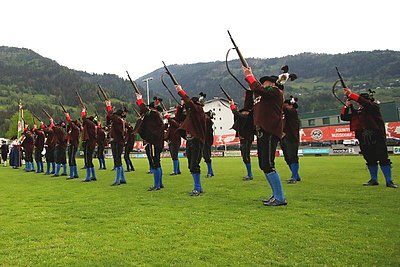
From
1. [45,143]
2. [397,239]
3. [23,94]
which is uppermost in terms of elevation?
[23,94]

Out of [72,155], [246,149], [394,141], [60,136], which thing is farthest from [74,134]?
[394,141]

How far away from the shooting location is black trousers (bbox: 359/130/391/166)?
31.8ft

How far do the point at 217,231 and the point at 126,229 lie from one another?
131cm

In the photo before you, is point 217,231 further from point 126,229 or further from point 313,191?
point 313,191

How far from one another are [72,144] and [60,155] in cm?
202

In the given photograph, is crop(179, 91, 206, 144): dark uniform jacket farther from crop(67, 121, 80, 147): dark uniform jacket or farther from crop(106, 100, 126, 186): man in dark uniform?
crop(67, 121, 80, 147): dark uniform jacket

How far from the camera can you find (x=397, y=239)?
4645 mm

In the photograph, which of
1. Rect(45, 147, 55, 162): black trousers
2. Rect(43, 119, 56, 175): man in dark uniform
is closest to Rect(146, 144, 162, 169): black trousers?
Rect(43, 119, 56, 175): man in dark uniform

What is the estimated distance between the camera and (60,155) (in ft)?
56.7

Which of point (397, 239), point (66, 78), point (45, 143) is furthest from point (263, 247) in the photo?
point (66, 78)

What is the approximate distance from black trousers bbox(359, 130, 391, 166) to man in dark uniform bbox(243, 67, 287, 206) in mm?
3693

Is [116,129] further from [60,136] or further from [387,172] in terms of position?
[387,172]

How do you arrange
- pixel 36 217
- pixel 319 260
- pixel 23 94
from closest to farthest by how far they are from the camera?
pixel 319 260
pixel 36 217
pixel 23 94

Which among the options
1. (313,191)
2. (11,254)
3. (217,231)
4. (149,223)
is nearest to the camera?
(11,254)
